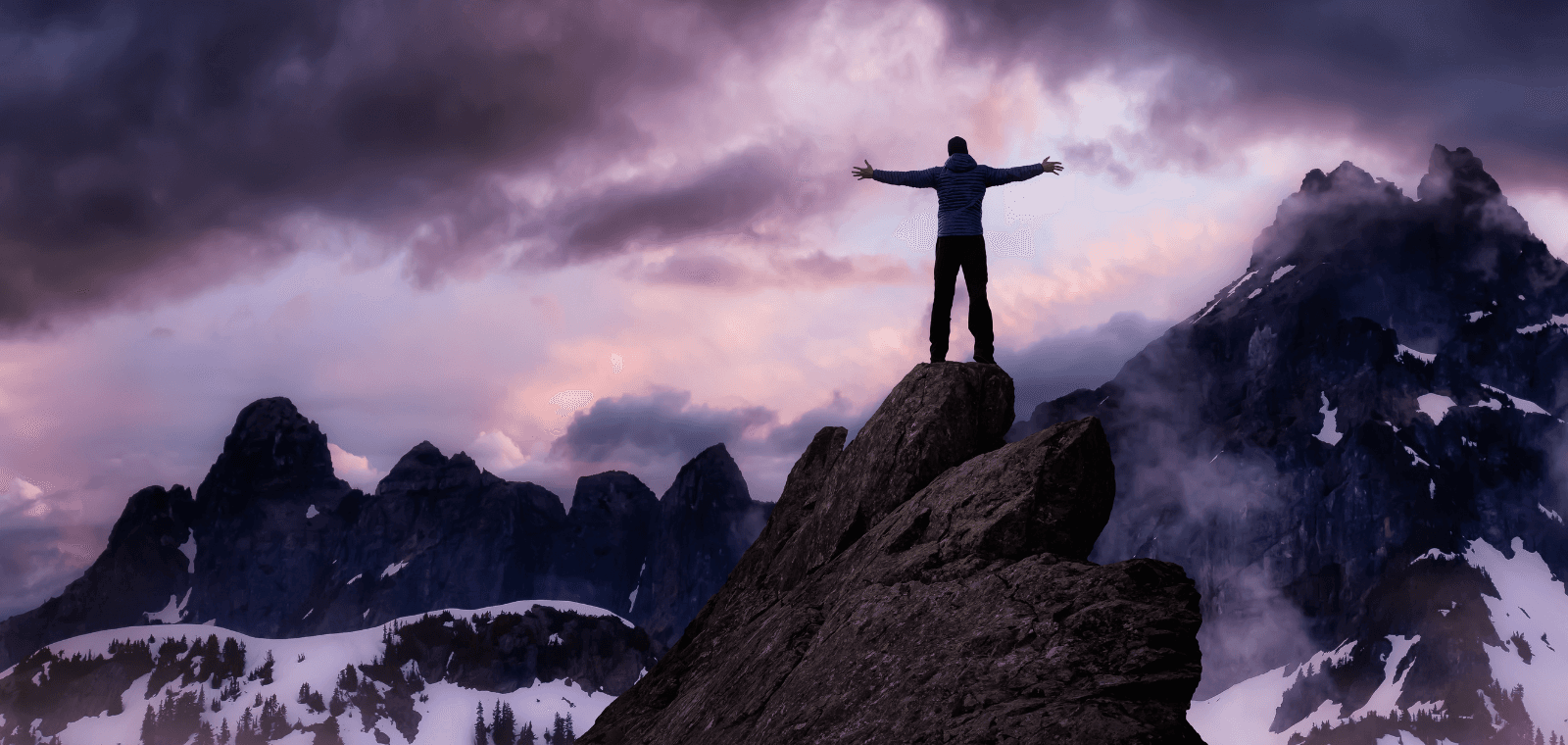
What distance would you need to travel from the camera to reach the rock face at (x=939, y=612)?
50.9 ft

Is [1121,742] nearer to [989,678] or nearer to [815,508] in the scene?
[989,678]

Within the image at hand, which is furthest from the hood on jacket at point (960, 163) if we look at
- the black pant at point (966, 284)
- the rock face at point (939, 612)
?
the rock face at point (939, 612)

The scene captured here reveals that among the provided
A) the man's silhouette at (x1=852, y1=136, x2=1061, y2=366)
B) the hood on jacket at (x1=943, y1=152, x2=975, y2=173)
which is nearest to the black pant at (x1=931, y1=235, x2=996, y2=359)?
the man's silhouette at (x1=852, y1=136, x2=1061, y2=366)

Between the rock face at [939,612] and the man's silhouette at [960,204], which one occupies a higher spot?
the man's silhouette at [960,204]

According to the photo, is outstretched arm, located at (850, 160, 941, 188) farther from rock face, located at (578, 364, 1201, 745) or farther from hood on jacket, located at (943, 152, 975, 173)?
rock face, located at (578, 364, 1201, 745)

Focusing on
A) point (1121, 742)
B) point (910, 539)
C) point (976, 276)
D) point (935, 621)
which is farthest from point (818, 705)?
point (976, 276)

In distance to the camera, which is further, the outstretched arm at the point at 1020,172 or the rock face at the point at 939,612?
the outstretched arm at the point at 1020,172

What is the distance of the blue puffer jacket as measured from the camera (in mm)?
27188

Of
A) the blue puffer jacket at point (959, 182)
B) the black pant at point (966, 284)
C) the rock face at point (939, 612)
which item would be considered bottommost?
the rock face at point (939, 612)

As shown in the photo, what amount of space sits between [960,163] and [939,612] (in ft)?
42.5

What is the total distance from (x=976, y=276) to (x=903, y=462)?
5.87 meters

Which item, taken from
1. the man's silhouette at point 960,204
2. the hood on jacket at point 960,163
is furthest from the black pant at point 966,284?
the hood on jacket at point 960,163

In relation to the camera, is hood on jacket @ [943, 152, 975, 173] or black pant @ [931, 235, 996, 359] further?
black pant @ [931, 235, 996, 359]

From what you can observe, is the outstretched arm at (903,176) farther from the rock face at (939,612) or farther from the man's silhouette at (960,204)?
the rock face at (939,612)
